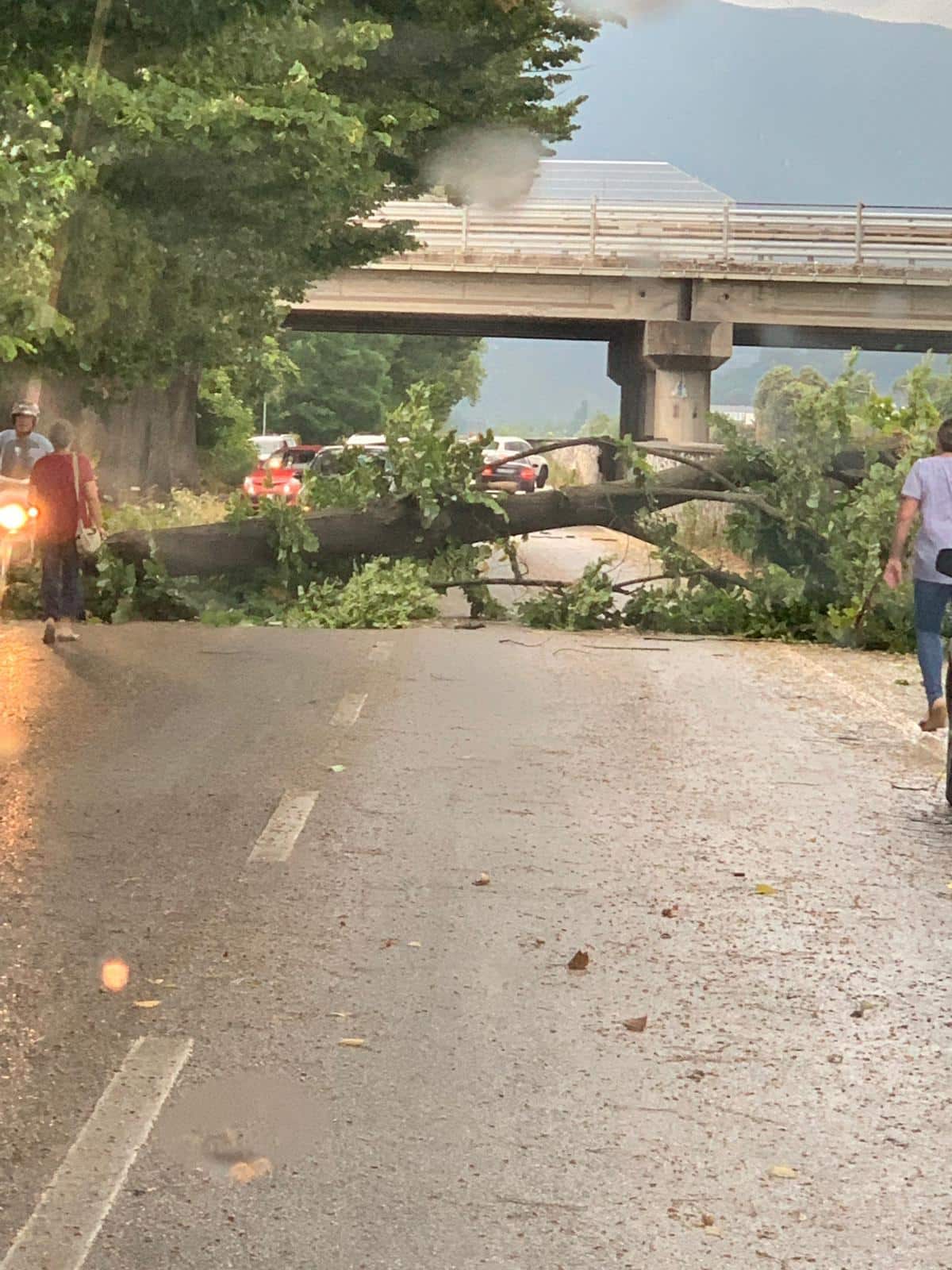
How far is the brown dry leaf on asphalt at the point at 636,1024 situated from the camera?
566 cm

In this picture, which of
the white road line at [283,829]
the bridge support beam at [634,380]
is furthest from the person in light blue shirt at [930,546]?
the bridge support beam at [634,380]

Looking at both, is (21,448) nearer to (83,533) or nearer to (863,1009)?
(83,533)

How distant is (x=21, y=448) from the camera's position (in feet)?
51.9

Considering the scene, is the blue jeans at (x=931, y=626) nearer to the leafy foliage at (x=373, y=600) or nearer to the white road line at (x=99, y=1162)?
the white road line at (x=99, y=1162)

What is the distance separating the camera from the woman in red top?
15234 mm

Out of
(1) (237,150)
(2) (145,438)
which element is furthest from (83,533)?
(2) (145,438)

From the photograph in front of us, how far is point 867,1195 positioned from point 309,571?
15428 mm

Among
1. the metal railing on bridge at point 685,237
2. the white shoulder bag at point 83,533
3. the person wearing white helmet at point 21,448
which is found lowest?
the white shoulder bag at point 83,533

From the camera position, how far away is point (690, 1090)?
203 inches

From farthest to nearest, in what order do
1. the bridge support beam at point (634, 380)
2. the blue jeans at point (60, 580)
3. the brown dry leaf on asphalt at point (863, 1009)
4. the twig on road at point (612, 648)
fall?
the bridge support beam at point (634, 380), the twig on road at point (612, 648), the blue jeans at point (60, 580), the brown dry leaf on asphalt at point (863, 1009)

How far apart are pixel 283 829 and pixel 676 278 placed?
1727 inches

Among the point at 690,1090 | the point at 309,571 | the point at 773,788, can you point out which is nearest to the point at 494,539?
the point at 309,571

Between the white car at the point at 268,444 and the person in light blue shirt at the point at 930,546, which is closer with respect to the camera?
the person in light blue shirt at the point at 930,546

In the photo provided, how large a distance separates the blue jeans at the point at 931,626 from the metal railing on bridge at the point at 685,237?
3988cm
